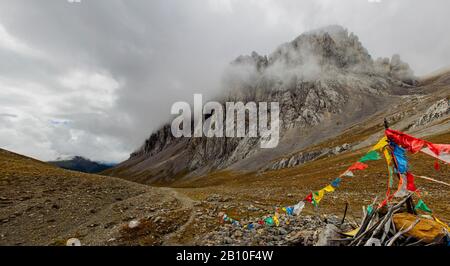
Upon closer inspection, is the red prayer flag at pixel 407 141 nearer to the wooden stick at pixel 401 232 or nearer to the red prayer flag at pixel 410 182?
the red prayer flag at pixel 410 182

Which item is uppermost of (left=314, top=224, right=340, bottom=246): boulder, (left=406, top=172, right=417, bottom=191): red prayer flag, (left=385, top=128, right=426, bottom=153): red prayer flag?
(left=385, top=128, right=426, bottom=153): red prayer flag

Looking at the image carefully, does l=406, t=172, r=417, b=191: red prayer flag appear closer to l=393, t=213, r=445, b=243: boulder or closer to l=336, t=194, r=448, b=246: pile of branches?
l=336, t=194, r=448, b=246: pile of branches

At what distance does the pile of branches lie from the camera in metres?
10.0

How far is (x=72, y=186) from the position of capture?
112ft

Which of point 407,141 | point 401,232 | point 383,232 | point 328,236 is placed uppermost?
point 407,141

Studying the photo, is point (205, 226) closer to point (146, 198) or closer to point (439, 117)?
point (146, 198)

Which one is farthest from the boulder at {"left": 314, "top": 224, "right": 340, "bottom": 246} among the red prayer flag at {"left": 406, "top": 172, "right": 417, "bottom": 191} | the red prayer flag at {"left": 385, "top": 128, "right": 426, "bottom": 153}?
the red prayer flag at {"left": 385, "top": 128, "right": 426, "bottom": 153}

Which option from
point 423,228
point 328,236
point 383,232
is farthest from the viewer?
point 328,236

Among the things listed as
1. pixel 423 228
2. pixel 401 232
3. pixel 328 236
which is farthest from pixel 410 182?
pixel 328 236

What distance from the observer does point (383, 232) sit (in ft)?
34.4

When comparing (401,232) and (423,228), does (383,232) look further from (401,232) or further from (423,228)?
(423,228)

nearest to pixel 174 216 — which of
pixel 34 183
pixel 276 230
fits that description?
pixel 276 230

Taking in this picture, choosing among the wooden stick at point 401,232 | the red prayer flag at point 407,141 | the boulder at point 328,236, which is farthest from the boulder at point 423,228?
the red prayer flag at point 407,141
